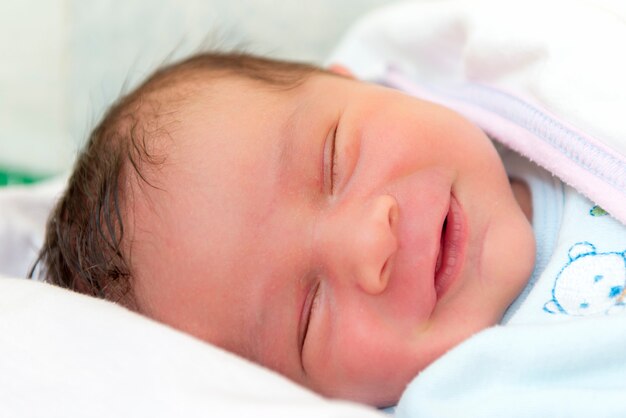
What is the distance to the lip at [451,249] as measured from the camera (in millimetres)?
980

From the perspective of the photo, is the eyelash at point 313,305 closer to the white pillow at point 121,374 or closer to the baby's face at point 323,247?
the baby's face at point 323,247

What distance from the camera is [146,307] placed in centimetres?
99

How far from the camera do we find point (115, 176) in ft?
3.35

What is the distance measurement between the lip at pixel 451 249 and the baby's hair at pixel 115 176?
0.94 ft

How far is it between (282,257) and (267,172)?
0.11 metres

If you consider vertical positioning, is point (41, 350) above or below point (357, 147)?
below

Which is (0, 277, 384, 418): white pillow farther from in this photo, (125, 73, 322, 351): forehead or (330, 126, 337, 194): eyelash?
(330, 126, 337, 194): eyelash

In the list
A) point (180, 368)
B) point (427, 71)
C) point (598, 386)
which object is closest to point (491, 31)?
point (427, 71)

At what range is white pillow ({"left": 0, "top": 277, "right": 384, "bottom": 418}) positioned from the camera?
75cm

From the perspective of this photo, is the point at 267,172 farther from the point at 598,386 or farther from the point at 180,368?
the point at 598,386

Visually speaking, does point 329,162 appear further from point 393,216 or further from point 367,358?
point 367,358

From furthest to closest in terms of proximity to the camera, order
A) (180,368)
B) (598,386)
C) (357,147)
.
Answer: (357,147) → (598,386) → (180,368)

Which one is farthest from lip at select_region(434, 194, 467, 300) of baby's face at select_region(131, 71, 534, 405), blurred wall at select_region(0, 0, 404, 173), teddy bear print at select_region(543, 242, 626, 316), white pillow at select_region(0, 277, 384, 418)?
blurred wall at select_region(0, 0, 404, 173)

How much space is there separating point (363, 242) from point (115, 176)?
338 mm
